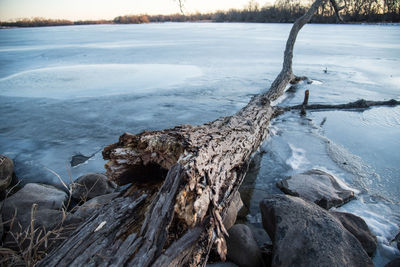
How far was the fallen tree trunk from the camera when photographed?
1.20m

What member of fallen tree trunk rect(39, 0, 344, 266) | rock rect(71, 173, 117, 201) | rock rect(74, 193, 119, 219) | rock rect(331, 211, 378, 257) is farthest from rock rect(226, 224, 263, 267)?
rock rect(71, 173, 117, 201)

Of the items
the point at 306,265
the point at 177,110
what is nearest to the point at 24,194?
the point at 306,265

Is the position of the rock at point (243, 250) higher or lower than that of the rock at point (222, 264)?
higher

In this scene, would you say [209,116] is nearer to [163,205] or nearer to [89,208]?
[89,208]

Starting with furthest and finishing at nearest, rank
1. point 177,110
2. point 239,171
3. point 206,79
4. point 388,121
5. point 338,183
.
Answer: point 206,79, point 177,110, point 388,121, point 338,183, point 239,171

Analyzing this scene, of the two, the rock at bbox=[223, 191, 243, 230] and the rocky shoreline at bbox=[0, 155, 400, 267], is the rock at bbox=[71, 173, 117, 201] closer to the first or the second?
the rocky shoreline at bbox=[0, 155, 400, 267]

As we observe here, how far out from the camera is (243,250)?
5.76ft

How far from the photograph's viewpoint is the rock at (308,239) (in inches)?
59.7

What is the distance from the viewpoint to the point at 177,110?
5223mm

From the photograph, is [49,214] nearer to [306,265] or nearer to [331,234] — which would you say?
[306,265]

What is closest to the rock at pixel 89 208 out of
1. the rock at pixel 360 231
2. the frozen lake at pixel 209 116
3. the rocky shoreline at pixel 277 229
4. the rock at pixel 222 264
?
the rocky shoreline at pixel 277 229

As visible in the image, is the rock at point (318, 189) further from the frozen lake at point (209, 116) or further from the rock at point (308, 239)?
the rock at point (308, 239)

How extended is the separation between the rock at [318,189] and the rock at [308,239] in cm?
52

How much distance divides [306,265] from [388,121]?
420 cm
